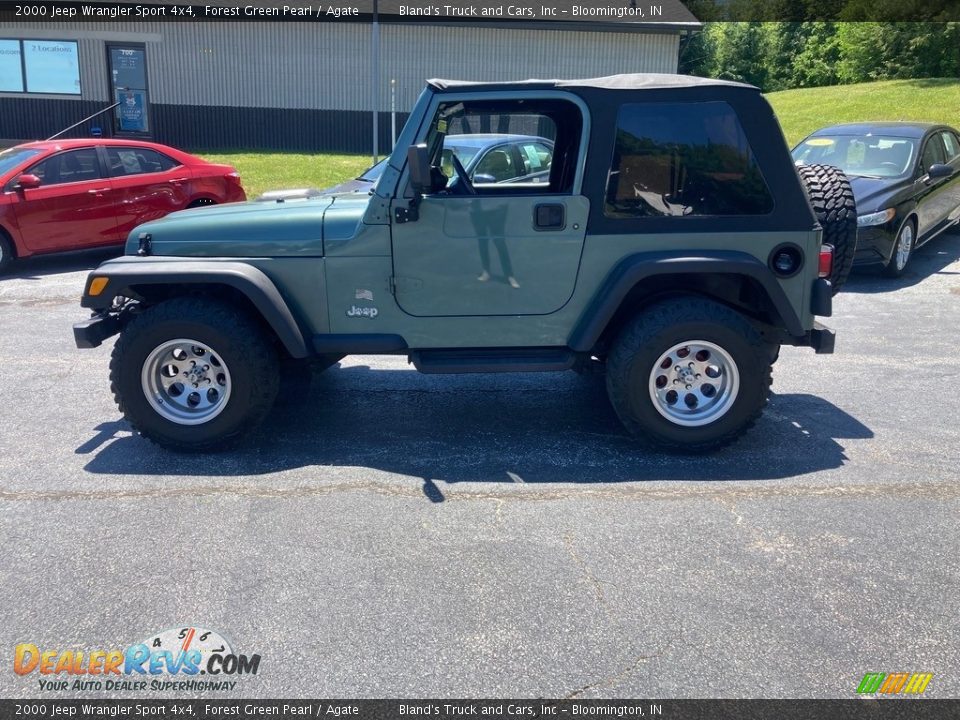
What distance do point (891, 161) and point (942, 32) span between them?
27.9 metres

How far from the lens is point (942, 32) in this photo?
3344cm

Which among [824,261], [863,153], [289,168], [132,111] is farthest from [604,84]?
[132,111]

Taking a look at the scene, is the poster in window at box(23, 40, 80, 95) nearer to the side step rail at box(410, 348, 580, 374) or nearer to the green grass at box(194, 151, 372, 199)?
the green grass at box(194, 151, 372, 199)

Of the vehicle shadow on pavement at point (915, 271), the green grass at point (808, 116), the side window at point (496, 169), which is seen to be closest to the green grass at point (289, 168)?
the green grass at point (808, 116)

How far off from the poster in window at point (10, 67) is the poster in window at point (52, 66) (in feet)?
0.57

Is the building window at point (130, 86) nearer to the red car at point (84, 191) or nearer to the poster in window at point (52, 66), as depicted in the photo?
the poster in window at point (52, 66)

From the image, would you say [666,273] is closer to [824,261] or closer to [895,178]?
[824,261]

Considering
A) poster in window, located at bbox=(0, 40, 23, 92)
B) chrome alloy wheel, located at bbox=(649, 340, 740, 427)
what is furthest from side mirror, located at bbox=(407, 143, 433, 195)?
poster in window, located at bbox=(0, 40, 23, 92)

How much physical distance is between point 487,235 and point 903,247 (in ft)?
22.9

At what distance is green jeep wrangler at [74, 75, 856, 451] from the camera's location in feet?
15.9

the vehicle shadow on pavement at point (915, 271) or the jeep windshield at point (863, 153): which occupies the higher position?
the jeep windshield at point (863, 153)

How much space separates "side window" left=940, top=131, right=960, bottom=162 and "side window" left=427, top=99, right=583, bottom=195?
7.76m

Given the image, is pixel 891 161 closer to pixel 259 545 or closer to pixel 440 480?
pixel 440 480

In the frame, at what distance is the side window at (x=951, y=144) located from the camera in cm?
1138
